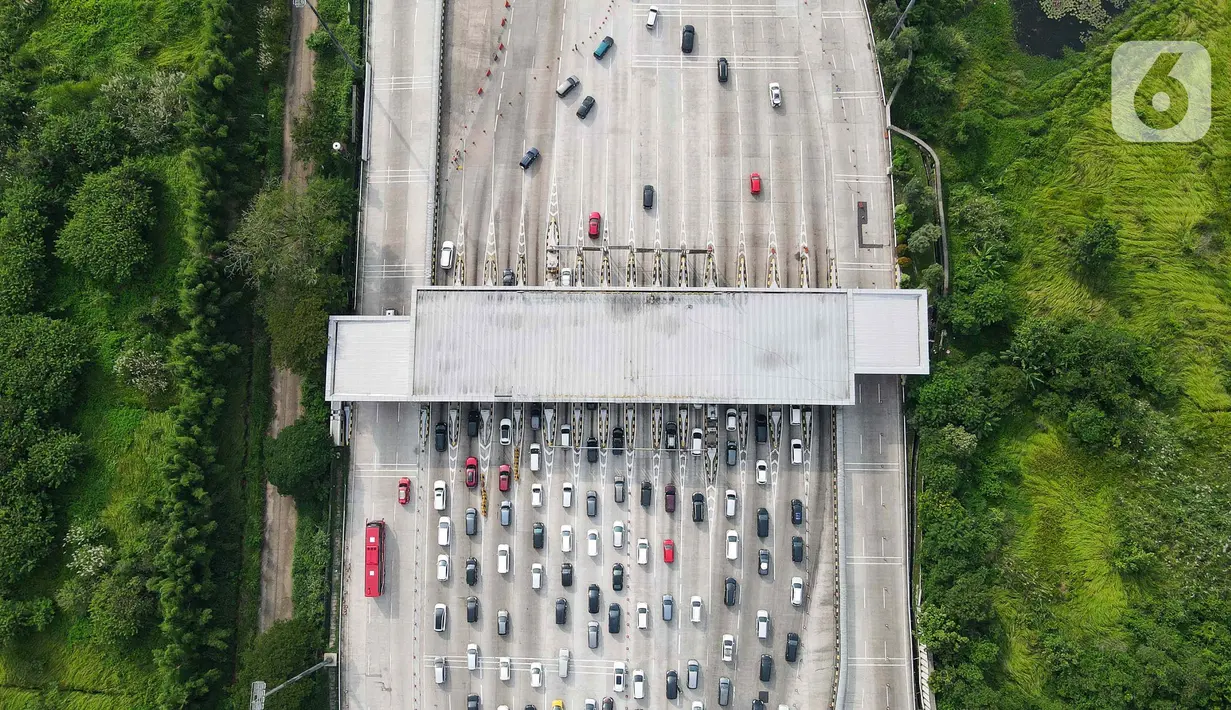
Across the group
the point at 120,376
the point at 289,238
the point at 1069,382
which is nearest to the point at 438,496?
the point at 289,238

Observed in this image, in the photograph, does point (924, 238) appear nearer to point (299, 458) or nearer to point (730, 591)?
point (730, 591)

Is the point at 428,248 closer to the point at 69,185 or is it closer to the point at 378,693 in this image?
the point at 69,185

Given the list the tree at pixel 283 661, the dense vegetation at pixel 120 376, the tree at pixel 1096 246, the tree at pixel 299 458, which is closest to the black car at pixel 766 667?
the tree at pixel 283 661

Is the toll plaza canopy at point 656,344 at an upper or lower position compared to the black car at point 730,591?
upper

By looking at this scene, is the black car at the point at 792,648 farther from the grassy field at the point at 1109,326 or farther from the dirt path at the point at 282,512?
the dirt path at the point at 282,512

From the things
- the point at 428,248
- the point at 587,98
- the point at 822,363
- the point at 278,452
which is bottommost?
the point at 278,452

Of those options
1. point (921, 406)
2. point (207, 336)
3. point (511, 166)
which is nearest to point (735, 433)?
point (921, 406)
